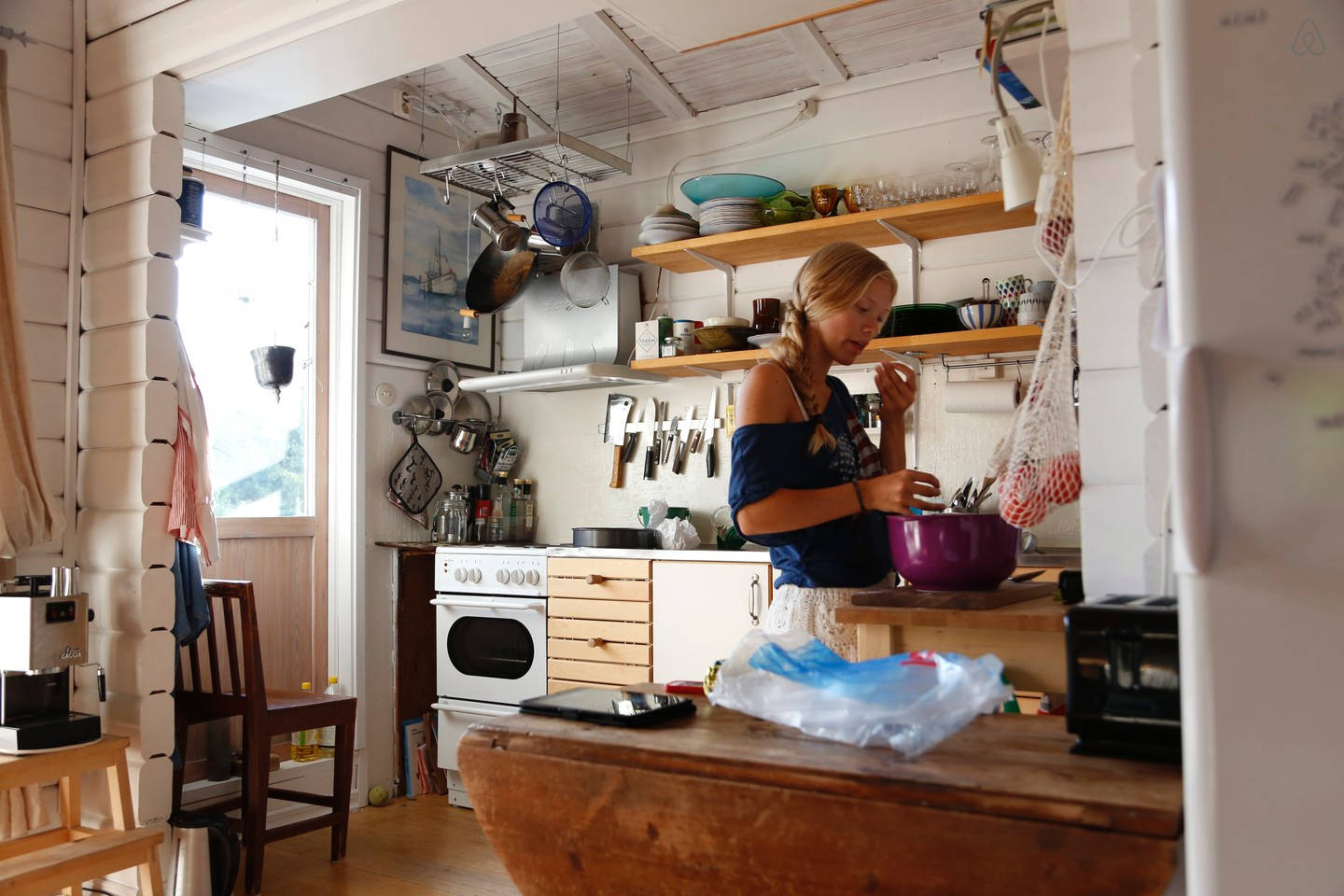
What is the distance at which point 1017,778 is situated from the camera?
2.93ft

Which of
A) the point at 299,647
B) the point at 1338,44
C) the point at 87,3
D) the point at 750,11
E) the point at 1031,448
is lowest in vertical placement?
the point at 299,647

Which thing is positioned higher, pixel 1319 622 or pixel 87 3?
pixel 87 3

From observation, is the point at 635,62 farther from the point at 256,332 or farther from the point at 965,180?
the point at 256,332

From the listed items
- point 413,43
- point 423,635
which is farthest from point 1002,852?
point 423,635

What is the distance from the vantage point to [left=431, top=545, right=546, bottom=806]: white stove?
396 cm

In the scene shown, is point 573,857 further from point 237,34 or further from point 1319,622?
point 237,34

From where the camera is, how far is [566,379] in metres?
4.19

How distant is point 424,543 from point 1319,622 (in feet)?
→ 12.9

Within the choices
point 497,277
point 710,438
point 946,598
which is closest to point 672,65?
point 497,277

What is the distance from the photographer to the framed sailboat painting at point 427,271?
4.38 meters

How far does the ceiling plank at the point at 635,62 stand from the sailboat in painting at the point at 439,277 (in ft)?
3.78

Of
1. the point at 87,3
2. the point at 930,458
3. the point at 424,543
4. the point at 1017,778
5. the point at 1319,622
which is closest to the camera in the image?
the point at 1319,622

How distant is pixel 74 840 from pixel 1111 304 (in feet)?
9.03

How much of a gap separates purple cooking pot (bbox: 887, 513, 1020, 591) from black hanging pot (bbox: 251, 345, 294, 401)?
267cm
